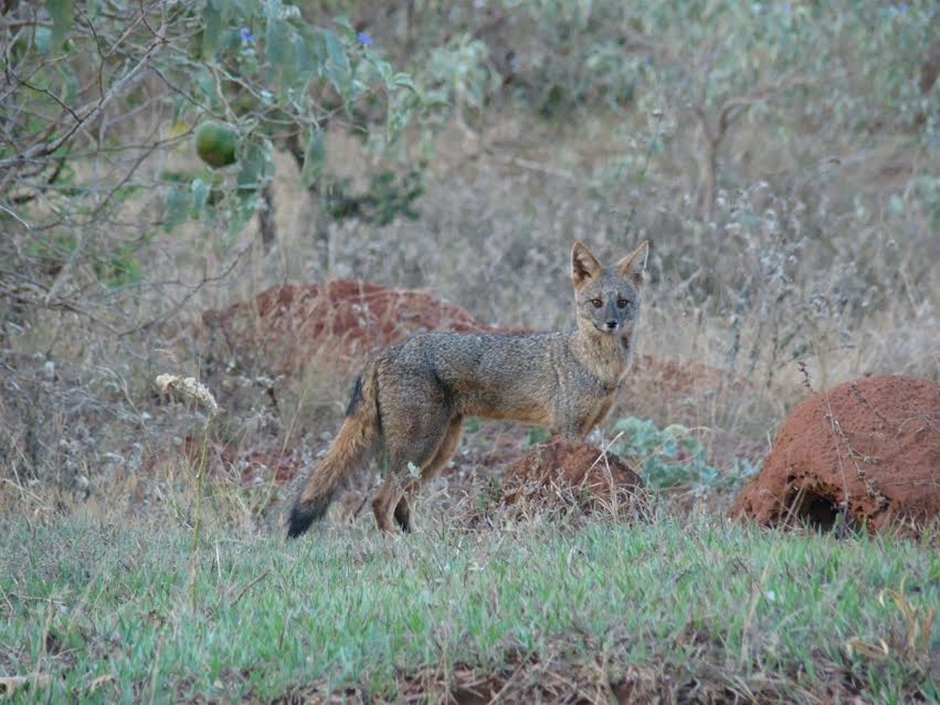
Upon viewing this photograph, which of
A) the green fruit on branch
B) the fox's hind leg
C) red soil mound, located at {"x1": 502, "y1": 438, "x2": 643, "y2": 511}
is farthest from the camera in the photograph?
the fox's hind leg

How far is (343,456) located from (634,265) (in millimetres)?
1953

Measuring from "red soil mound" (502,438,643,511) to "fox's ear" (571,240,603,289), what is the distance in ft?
4.92

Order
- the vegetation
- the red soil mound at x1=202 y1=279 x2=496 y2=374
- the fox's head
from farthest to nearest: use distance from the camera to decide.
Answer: the red soil mound at x1=202 y1=279 x2=496 y2=374, the fox's head, the vegetation

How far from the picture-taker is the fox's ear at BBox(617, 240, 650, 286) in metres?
7.40

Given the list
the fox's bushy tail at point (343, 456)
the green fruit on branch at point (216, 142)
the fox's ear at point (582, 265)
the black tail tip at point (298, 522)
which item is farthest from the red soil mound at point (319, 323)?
the green fruit on branch at point (216, 142)

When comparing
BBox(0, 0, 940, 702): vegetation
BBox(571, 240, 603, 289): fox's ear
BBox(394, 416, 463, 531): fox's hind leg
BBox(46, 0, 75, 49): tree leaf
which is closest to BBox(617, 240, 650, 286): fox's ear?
BBox(571, 240, 603, 289): fox's ear

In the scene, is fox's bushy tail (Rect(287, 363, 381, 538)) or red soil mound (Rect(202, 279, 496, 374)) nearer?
fox's bushy tail (Rect(287, 363, 381, 538))

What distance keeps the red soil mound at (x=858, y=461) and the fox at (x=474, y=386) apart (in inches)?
60.0

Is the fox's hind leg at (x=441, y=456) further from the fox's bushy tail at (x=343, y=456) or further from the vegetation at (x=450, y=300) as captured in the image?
the fox's bushy tail at (x=343, y=456)

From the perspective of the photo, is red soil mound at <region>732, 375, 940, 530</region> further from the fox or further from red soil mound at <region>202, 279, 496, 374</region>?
red soil mound at <region>202, 279, 496, 374</region>

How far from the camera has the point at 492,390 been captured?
278 inches

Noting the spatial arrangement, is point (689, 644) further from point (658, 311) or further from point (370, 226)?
point (370, 226)

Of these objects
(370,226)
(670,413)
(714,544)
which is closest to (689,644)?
(714,544)

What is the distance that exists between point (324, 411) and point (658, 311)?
2.51 metres
